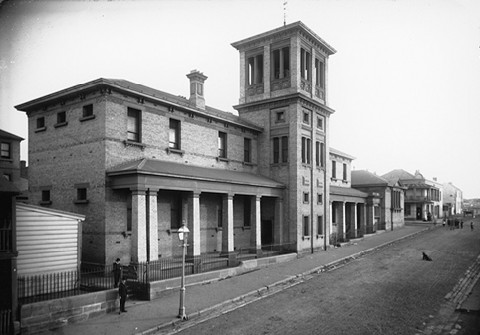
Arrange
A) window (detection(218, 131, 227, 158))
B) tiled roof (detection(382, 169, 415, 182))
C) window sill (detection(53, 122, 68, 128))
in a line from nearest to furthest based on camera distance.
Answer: window sill (detection(53, 122, 68, 128)) → window (detection(218, 131, 227, 158)) → tiled roof (detection(382, 169, 415, 182))

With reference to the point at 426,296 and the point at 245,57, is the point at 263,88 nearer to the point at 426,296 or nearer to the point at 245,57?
the point at 245,57

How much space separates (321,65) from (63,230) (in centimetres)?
2559

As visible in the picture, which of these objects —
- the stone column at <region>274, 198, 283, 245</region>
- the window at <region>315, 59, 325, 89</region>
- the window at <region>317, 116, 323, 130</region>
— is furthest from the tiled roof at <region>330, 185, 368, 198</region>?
the window at <region>315, 59, 325, 89</region>

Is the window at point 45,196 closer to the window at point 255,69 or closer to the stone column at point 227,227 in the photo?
the stone column at point 227,227

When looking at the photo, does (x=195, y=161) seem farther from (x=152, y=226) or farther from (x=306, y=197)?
(x=306, y=197)

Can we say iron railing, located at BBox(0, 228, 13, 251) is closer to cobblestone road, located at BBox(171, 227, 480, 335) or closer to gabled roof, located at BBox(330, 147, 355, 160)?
cobblestone road, located at BBox(171, 227, 480, 335)

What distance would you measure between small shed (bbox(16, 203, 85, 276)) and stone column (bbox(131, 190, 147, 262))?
2.42 meters

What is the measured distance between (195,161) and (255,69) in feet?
37.4

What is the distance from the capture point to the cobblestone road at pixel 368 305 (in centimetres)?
1277

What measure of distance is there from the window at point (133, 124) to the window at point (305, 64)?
588 inches

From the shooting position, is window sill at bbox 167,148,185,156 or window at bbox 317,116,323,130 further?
window at bbox 317,116,323,130

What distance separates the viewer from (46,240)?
15.7 m

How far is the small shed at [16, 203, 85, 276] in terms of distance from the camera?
49.0 feet

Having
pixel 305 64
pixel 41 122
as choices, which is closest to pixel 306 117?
pixel 305 64
